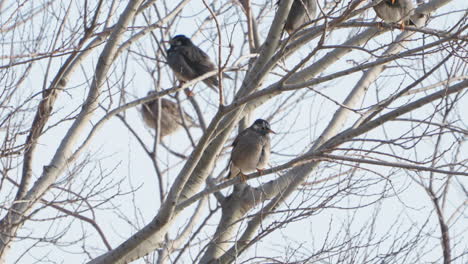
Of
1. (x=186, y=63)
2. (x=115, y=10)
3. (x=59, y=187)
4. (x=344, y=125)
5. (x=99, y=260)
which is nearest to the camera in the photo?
(x=99, y=260)

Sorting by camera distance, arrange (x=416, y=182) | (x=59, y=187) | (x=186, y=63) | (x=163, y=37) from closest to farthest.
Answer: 1. (x=59, y=187)
2. (x=416, y=182)
3. (x=163, y=37)
4. (x=186, y=63)

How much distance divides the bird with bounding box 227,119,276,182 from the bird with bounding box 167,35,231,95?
2146 millimetres

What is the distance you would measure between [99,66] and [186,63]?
3.89 metres

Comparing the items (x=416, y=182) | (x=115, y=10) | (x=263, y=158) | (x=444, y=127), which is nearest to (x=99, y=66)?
(x=115, y=10)

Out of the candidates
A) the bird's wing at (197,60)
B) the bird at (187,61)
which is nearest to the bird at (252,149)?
the bird at (187,61)

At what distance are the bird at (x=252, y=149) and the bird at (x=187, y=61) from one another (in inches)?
84.5

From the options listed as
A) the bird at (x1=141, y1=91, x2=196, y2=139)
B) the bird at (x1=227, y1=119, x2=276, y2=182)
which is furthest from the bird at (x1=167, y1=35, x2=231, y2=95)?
the bird at (x1=141, y1=91, x2=196, y2=139)

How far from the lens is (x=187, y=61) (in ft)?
32.8

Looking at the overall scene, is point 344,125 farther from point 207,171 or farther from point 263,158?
point 207,171

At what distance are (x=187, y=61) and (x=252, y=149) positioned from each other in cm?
280

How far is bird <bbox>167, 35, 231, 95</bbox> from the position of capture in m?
9.84

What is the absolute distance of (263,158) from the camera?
302 inches

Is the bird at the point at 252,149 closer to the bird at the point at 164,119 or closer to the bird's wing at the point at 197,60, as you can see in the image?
the bird's wing at the point at 197,60

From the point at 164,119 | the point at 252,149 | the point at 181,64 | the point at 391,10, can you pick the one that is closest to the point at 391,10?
the point at 391,10
